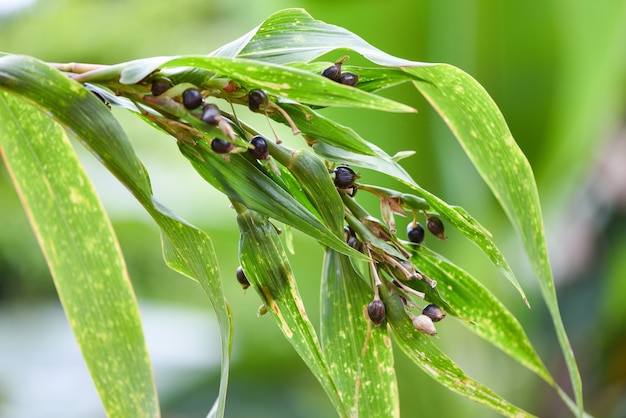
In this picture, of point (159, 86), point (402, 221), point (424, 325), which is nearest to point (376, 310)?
point (424, 325)

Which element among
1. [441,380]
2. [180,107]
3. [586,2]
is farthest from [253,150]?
[586,2]

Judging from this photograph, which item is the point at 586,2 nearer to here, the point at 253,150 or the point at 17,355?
the point at 253,150

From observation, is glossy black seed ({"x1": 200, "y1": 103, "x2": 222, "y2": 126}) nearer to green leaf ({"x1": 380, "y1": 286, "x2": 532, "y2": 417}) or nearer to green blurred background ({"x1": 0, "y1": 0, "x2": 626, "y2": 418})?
green leaf ({"x1": 380, "y1": 286, "x2": 532, "y2": 417})

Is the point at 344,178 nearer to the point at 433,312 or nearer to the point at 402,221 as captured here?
the point at 433,312

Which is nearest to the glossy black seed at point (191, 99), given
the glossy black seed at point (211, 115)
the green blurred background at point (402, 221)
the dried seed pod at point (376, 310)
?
the glossy black seed at point (211, 115)

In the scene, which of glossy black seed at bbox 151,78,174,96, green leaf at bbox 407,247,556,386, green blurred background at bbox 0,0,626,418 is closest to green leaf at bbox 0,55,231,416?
glossy black seed at bbox 151,78,174,96

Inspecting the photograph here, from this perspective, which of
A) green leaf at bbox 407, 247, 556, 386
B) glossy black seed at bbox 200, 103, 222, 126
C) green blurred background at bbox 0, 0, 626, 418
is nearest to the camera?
glossy black seed at bbox 200, 103, 222, 126
